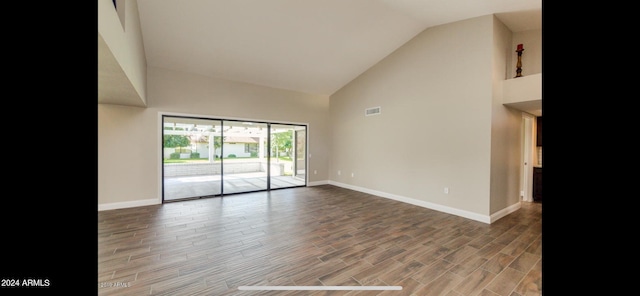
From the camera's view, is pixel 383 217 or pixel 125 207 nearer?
pixel 383 217

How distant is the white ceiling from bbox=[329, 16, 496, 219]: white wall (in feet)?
1.30

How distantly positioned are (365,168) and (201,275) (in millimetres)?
4635

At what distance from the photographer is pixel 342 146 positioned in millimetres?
7148

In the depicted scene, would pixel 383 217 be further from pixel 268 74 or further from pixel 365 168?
pixel 268 74

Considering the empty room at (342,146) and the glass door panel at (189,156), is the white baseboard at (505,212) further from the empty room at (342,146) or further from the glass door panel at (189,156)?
the glass door panel at (189,156)

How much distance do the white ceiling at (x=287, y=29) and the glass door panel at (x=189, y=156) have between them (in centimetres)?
121

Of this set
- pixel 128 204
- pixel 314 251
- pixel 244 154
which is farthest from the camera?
pixel 244 154

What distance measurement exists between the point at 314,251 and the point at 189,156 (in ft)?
13.8

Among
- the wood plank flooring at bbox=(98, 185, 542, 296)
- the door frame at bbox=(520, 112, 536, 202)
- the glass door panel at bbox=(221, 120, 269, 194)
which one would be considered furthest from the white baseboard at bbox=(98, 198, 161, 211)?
the door frame at bbox=(520, 112, 536, 202)

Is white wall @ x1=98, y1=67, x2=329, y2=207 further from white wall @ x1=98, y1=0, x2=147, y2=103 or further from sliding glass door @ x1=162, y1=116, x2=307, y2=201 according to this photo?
white wall @ x1=98, y1=0, x2=147, y2=103

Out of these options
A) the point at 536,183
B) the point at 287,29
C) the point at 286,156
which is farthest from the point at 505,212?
the point at 286,156

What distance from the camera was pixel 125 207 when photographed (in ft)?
15.5

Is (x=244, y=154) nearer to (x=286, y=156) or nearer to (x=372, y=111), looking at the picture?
(x=286, y=156)
